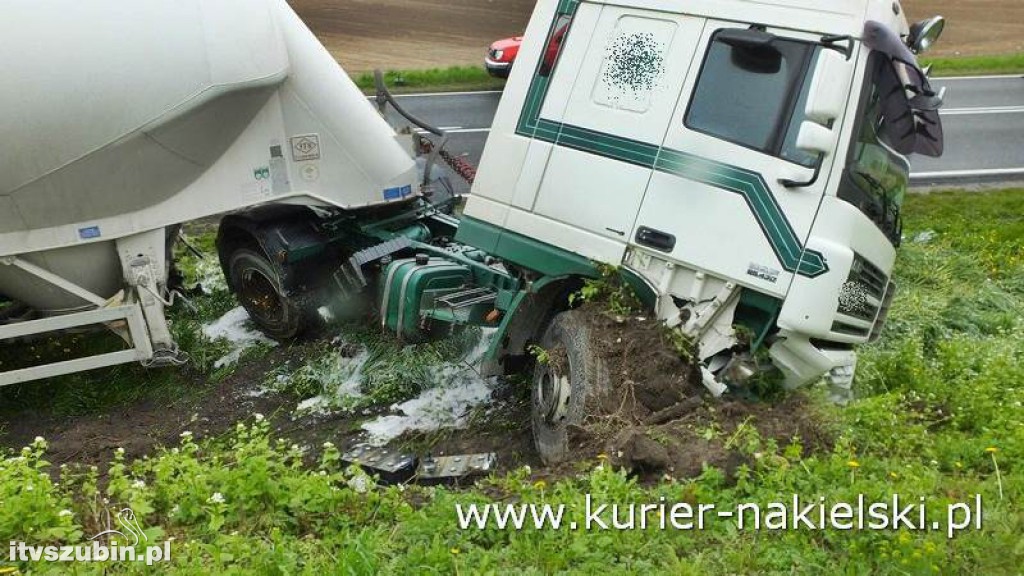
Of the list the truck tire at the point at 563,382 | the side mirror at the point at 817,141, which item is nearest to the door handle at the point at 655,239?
the truck tire at the point at 563,382

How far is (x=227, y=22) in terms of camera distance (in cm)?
691

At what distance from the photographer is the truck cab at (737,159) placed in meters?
5.41

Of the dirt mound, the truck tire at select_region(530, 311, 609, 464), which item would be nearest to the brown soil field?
the truck tire at select_region(530, 311, 609, 464)

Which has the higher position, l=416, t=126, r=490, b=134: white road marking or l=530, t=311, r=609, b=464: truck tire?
l=416, t=126, r=490, b=134: white road marking

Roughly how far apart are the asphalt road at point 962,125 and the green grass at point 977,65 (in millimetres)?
→ 332

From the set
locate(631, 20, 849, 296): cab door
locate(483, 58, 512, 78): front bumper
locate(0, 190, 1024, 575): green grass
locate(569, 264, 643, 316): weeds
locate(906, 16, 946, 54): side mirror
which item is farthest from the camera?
locate(483, 58, 512, 78): front bumper

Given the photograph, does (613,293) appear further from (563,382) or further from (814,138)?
(814,138)

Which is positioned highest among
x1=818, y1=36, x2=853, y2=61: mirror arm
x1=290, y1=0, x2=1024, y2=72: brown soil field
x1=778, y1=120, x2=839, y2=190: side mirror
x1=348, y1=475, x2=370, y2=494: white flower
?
x1=290, y1=0, x2=1024, y2=72: brown soil field

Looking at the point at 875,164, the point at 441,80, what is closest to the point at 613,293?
the point at 875,164

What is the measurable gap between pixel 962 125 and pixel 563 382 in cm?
1175

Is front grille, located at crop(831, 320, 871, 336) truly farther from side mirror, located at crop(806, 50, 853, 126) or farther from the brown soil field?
the brown soil field

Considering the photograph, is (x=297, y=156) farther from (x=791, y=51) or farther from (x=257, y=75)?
(x=791, y=51)

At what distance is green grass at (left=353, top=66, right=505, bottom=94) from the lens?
714 inches

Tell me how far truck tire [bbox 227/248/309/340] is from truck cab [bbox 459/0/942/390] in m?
2.44
